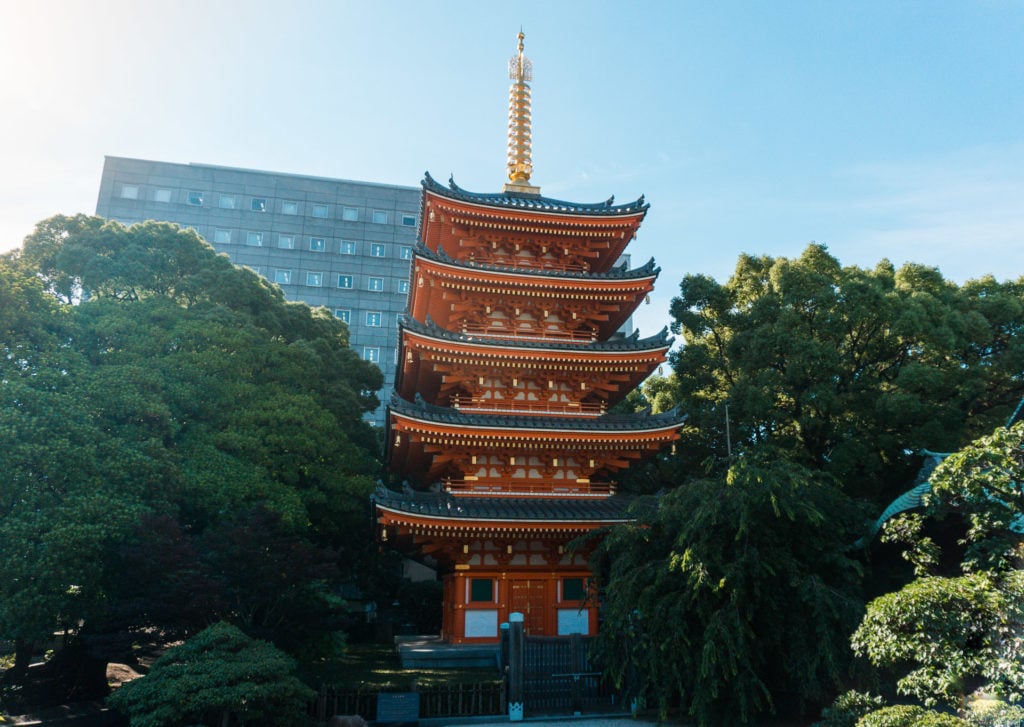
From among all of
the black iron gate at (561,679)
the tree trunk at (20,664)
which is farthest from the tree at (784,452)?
the tree trunk at (20,664)

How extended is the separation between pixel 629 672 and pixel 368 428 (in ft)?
56.1

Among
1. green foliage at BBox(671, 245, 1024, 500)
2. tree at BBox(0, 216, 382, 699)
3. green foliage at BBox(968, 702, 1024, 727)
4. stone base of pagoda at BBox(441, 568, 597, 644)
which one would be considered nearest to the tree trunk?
tree at BBox(0, 216, 382, 699)

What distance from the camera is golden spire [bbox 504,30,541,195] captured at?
2405 centimetres

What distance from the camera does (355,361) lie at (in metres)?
29.3

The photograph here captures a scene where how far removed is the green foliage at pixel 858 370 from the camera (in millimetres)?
21156

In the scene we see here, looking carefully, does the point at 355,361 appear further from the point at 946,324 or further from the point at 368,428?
the point at 946,324

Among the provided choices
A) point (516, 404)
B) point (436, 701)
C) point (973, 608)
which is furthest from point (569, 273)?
point (973, 608)

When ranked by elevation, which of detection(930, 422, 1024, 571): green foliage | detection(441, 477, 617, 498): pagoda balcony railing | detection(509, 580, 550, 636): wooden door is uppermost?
detection(441, 477, 617, 498): pagoda balcony railing

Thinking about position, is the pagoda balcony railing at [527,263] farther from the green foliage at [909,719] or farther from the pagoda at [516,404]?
the green foliage at [909,719]

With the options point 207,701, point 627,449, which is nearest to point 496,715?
point 207,701

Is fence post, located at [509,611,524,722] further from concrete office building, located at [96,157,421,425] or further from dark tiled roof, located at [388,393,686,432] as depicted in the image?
concrete office building, located at [96,157,421,425]

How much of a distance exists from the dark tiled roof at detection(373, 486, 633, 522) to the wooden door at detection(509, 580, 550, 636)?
7.03 ft

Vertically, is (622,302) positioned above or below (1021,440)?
above

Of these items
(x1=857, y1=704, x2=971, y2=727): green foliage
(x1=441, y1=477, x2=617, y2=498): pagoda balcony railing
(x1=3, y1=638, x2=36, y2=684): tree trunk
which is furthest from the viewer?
(x1=441, y1=477, x2=617, y2=498): pagoda balcony railing
